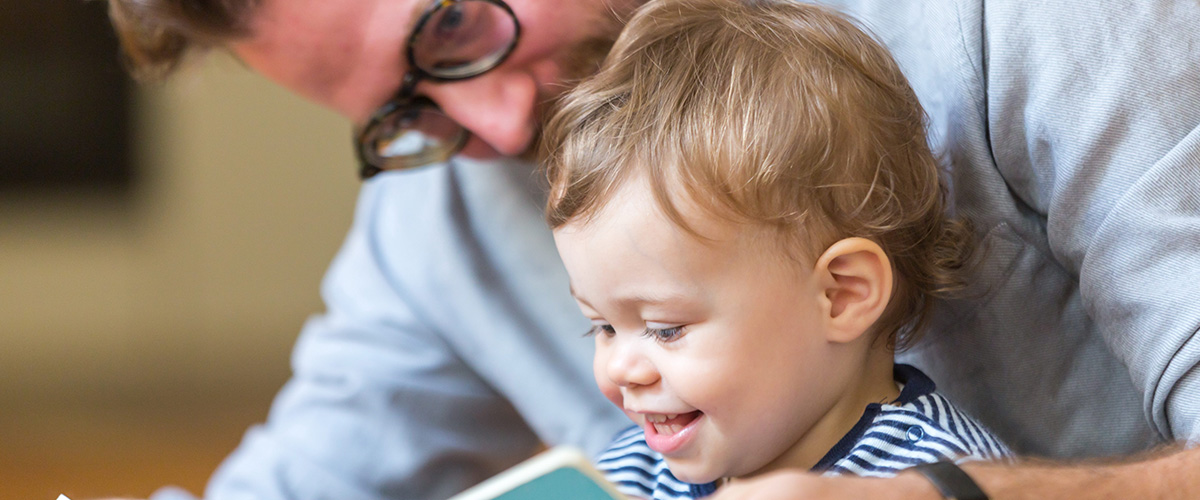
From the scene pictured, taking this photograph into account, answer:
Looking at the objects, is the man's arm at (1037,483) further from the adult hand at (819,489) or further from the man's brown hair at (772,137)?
the man's brown hair at (772,137)

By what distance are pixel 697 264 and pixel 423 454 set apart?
66 cm

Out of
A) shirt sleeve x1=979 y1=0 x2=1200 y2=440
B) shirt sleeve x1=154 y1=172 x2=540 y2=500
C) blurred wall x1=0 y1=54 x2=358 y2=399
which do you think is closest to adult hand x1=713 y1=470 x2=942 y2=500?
shirt sleeve x1=979 y1=0 x2=1200 y2=440

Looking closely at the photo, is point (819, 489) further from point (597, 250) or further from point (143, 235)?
point (143, 235)

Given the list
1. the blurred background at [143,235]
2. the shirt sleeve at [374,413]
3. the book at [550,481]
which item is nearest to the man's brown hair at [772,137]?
the book at [550,481]

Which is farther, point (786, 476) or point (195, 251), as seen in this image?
point (195, 251)

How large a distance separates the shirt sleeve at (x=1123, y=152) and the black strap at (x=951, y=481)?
0.61ft

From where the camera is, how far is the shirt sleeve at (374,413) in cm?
121

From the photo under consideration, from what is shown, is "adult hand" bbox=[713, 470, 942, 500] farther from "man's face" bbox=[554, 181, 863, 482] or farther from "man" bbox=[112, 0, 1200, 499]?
"man's face" bbox=[554, 181, 863, 482]

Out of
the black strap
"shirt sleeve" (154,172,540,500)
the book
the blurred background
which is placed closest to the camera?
the book

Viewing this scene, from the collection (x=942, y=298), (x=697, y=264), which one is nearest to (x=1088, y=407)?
(x=942, y=298)

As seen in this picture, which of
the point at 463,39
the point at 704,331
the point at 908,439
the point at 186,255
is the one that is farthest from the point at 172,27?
the point at 186,255

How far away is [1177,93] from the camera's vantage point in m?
0.72

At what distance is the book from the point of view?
1.60 feet

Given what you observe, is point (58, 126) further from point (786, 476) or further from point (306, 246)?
point (786, 476)
